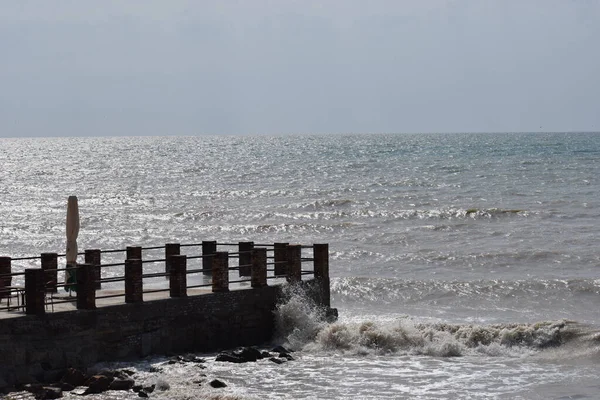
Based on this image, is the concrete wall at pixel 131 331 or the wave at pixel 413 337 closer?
the concrete wall at pixel 131 331

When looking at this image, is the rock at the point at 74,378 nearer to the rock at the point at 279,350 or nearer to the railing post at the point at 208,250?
the rock at the point at 279,350

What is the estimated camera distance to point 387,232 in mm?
47844

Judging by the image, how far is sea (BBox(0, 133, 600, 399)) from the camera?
66.1 feet

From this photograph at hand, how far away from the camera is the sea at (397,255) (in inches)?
793

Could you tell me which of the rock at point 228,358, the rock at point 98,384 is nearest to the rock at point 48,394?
the rock at point 98,384

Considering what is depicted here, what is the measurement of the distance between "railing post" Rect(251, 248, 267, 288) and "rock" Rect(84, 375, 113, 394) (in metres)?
5.23

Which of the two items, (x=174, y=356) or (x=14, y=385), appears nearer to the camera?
(x=14, y=385)

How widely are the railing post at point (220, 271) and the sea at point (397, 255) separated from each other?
1.54 metres

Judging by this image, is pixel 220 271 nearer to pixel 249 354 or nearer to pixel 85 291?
pixel 249 354

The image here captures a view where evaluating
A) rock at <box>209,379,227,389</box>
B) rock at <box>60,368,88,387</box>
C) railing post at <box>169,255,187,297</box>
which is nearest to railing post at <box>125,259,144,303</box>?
railing post at <box>169,255,187,297</box>

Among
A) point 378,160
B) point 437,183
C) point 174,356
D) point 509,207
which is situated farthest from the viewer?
point 378,160

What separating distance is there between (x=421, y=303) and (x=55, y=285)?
14123 millimetres

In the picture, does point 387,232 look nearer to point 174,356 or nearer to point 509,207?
point 509,207

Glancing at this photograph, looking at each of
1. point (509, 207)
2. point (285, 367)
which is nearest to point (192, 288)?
point (285, 367)
